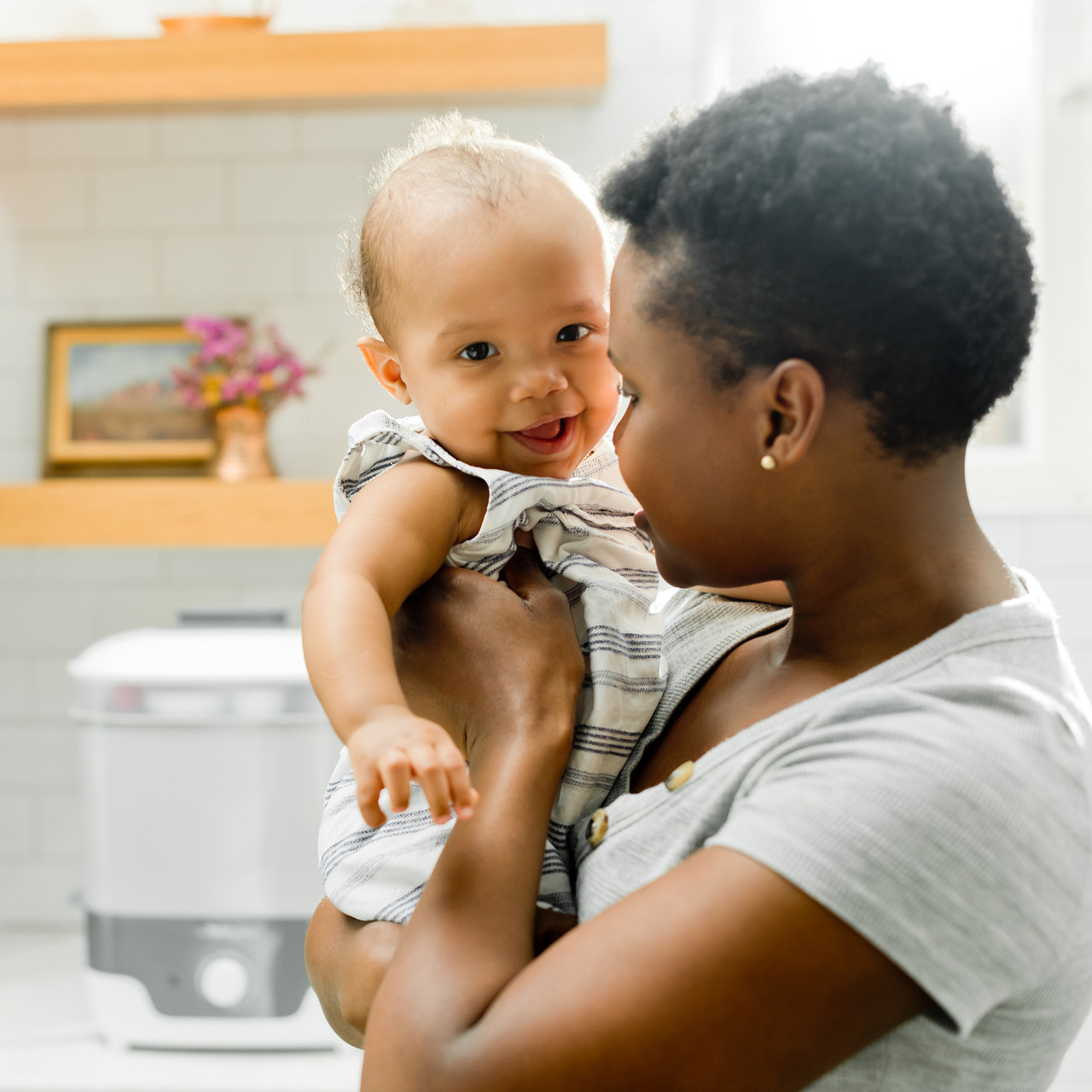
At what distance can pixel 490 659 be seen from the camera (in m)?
0.79

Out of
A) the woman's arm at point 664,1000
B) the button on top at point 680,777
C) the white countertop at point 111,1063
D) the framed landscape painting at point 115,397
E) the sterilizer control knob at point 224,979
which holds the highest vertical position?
Answer: the framed landscape painting at point 115,397

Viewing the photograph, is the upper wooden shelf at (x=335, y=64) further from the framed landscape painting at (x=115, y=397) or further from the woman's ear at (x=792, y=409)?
the woman's ear at (x=792, y=409)

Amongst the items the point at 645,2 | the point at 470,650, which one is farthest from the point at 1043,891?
the point at 645,2

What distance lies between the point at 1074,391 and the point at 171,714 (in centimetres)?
167

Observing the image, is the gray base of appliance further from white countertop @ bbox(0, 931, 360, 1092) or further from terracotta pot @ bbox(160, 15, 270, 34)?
terracotta pot @ bbox(160, 15, 270, 34)

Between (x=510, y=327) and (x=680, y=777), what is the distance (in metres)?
0.36

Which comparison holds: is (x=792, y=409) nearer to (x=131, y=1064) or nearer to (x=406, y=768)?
(x=406, y=768)

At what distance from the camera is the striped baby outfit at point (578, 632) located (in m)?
0.80

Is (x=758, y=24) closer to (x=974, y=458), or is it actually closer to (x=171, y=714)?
(x=974, y=458)

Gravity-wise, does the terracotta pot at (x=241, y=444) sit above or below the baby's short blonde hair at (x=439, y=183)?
below

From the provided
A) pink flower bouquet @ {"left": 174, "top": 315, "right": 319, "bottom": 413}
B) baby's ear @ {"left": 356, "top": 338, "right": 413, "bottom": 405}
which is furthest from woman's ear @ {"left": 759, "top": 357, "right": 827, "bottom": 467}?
pink flower bouquet @ {"left": 174, "top": 315, "right": 319, "bottom": 413}

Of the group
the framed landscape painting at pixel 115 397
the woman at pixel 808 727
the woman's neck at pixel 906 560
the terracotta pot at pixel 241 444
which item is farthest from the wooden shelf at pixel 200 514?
the woman's neck at pixel 906 560

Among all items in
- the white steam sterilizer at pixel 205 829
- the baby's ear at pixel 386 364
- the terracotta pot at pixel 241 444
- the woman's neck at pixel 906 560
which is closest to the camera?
the woman's neck at pixel 906 560

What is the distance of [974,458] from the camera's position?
2.20 metres
